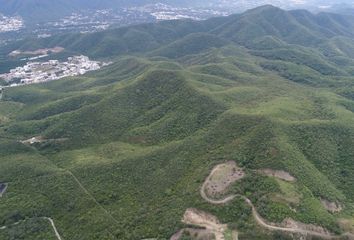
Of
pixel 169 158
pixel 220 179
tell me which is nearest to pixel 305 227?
pixel 220 179

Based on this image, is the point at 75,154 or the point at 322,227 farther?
the point at 75,154

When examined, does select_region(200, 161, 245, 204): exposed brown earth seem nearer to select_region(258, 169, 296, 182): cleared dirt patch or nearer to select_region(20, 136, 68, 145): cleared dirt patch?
select_region(258, 169, 296, 182): cleared dirt patch

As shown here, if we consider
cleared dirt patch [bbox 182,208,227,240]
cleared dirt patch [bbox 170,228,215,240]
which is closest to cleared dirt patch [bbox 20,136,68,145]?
cleared dirt patch [bbox 182,208,227,240]

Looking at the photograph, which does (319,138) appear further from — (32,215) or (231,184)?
(32,215)

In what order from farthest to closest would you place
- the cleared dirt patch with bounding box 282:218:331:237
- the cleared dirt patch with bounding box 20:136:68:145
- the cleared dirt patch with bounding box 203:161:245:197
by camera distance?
the cleared dirt patch with bounding box 20:136:68:145 < the cleared dirt patch with bounding box 203:161:245:197 < the cleared dirt patch with bounding box 282:218:331:237

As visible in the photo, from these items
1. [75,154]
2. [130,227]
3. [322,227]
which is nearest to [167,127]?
[75,154]

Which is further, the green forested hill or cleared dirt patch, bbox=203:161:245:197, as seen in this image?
cleared dirt patch, bbox=203:161:245:197

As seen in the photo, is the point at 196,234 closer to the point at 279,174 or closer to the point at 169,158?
the point at 279,174
